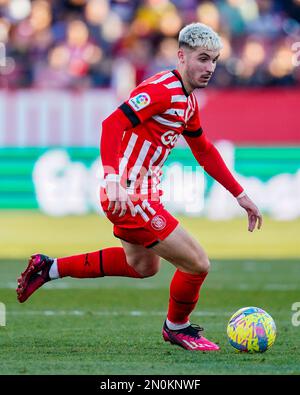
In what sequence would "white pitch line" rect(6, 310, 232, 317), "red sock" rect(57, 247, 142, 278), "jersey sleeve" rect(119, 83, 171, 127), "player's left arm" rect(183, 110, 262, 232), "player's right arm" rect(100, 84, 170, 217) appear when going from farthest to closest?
"white pitch line" rect(6, 310, 232, 317), "player's left arm" rect(183, 110, 262, 232), "red sock" rect(57, 247, 142, 278), "jersey sleeve" rect(119, 83, 171, 127), "player's right arm" rect(100, 84, 170, 217)

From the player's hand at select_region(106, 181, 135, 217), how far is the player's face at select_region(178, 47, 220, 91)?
0.92 meters

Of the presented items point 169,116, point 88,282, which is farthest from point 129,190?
point 88,282

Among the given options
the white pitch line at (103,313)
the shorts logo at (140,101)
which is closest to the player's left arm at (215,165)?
the shorts logo at (140,101)

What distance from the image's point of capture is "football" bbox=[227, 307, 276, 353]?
697 centimetres

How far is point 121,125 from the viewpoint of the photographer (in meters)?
6.75

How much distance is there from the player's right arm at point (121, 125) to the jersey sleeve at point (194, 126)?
448mm

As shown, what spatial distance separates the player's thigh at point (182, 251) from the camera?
6.98 m

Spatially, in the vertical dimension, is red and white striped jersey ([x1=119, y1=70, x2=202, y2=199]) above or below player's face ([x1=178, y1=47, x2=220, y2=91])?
below

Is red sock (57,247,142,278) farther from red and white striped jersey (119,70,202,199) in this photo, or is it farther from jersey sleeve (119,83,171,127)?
jersey sleeve (119,83,171,127)

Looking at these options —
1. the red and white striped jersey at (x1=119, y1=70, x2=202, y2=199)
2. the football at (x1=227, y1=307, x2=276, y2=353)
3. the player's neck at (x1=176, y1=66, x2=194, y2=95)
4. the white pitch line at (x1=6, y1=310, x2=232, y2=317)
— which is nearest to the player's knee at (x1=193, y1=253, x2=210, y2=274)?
the football at (x1=227, y1=307, x2=276, y2=353)

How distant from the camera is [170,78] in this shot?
7082mm

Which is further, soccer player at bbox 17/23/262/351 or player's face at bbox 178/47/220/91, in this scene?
player's face at bbox 178/47/220/91

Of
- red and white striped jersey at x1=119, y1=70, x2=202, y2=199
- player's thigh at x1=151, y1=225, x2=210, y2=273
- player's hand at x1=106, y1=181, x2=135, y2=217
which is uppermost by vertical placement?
red and white striped jersey at x1=119, y1=70, x2=202, y2=199

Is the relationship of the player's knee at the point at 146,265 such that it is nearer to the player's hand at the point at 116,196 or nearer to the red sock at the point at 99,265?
the red sock at the point at 99,265
